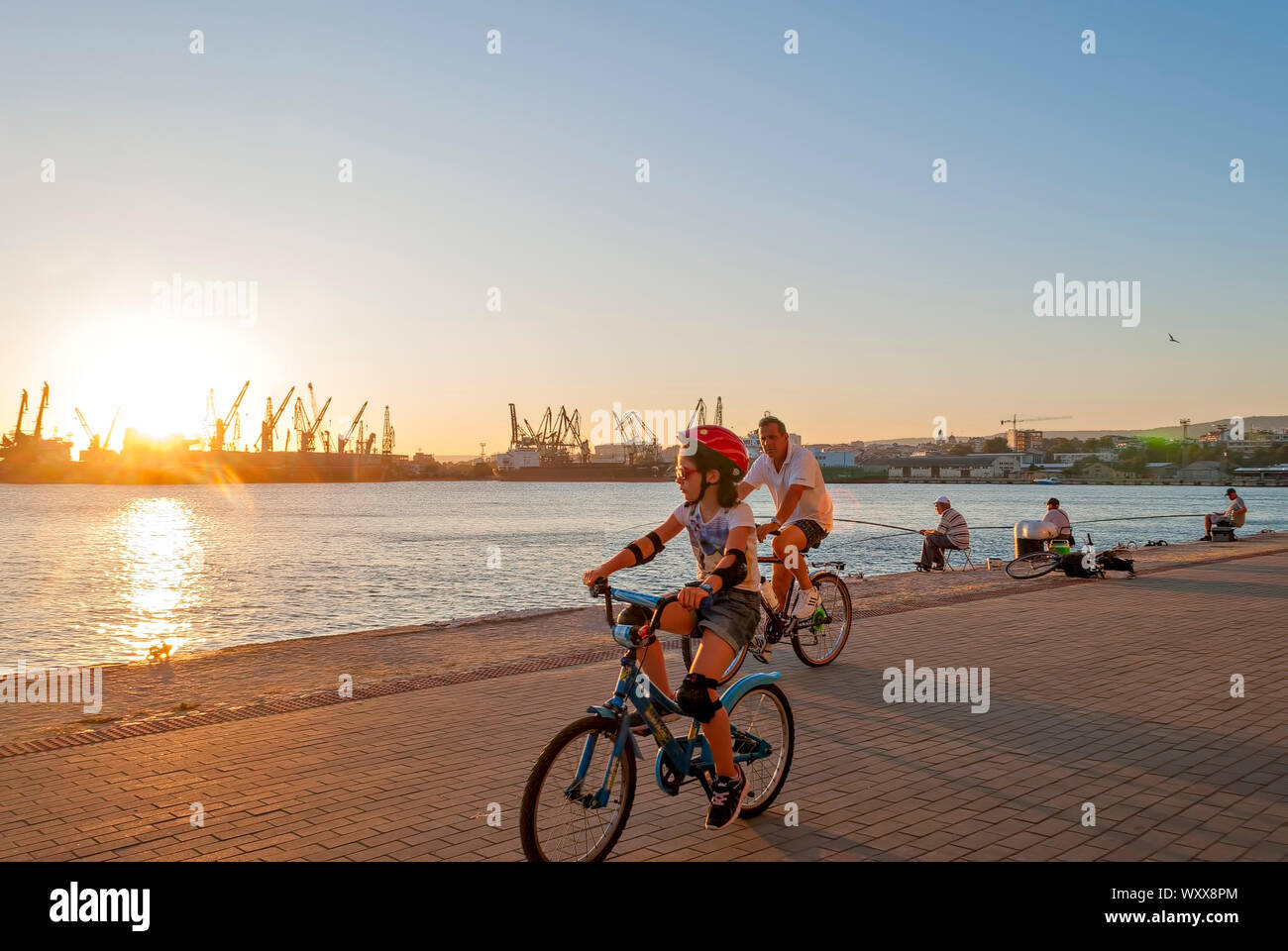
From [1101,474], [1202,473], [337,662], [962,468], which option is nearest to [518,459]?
[962,468]

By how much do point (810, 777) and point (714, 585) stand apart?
175 centimetres

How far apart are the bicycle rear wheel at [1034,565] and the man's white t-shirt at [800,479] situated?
8.86 m

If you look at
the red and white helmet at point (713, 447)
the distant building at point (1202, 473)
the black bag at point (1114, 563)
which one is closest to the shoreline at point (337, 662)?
the black bag at point (1114, 563)

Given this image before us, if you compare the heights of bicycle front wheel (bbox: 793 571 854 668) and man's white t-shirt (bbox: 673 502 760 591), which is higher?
man's white t-shirt (bbox: 673 502 760 591)

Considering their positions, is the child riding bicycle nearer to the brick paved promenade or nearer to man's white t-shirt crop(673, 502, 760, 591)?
man's white t-shirt crop(673, 502, 760, 591)

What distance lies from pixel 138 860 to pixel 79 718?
10.8 ft

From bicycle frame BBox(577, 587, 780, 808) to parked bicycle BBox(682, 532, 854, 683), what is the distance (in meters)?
3.36

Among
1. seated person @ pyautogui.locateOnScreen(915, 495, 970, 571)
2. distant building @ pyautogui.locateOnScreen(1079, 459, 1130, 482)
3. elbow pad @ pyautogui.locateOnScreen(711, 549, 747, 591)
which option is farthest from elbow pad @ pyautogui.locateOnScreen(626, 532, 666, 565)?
distant building @ pyautogui.locateOnScreen(1079, 459, 1130, 482)

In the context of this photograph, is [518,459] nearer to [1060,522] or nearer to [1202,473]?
[1202,473]

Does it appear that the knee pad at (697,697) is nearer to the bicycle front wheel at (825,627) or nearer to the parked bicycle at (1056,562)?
the bicycle front wheel at (825,627)

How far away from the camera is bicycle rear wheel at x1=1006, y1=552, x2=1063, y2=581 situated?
15125mm

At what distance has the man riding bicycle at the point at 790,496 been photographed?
287 inches

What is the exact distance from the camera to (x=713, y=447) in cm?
409
